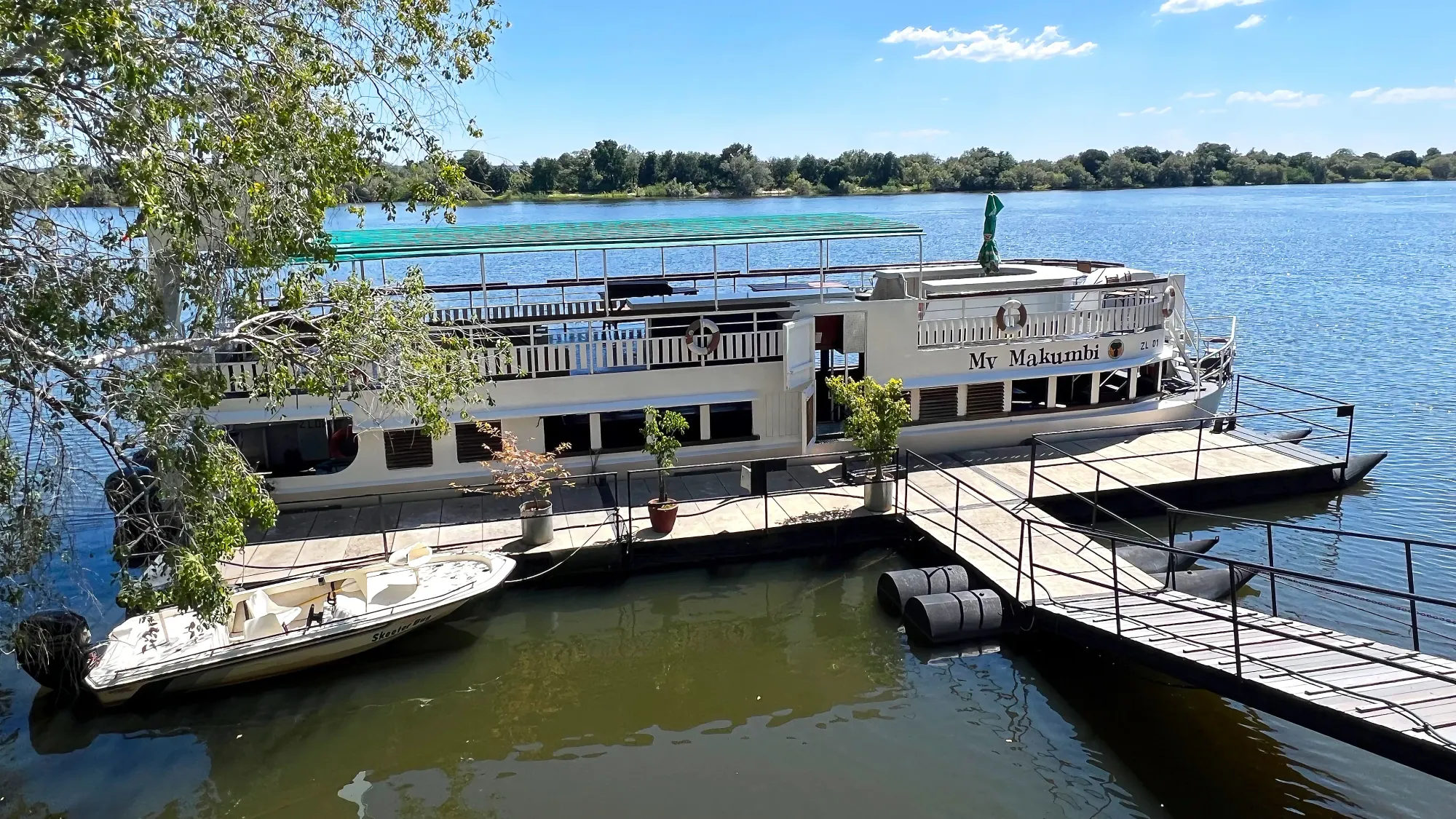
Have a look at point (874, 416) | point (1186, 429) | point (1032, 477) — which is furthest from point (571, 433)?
point (1186, 429)

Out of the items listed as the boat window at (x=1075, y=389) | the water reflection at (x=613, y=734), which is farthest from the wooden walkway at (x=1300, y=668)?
the boat window at (x=1075, y=389)

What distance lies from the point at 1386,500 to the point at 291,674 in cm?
2007

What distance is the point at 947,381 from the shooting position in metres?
19.1

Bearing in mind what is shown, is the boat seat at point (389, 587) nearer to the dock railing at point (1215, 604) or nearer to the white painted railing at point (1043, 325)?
the dock railing at point (1215, 604)

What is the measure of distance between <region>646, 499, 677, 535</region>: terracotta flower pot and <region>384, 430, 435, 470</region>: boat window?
4.18m

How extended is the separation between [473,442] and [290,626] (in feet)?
16.8

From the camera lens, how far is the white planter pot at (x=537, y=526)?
1498 cm

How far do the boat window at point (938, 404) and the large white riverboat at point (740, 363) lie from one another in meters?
0.03

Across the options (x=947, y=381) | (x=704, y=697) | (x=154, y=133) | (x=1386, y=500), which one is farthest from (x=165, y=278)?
(x=1386, y=500)

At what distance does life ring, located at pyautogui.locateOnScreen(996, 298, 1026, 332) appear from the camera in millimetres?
18922

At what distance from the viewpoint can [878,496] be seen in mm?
16266

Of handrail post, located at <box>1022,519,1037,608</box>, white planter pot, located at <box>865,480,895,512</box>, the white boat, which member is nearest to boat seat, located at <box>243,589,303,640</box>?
the white boat

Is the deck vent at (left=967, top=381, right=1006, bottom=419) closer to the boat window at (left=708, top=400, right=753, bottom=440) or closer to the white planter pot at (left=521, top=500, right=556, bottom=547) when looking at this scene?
the boat window at (left=708, top=400, right=753, bottom=440)

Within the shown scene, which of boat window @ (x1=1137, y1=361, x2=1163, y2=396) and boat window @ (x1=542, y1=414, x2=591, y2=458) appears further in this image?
boat window @ (x1=1137, y1=361, x2=1163, y2=396)
